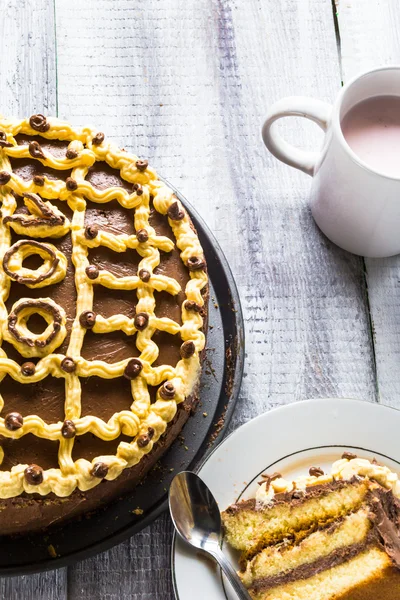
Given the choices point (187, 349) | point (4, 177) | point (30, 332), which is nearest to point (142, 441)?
point (187, 349)

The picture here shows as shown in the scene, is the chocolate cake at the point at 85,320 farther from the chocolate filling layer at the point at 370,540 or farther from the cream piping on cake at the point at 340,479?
the chocolate filling layer at the point at 370,540

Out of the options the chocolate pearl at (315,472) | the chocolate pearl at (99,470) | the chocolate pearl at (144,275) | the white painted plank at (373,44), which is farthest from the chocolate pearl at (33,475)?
the white painted plank at (373,44)

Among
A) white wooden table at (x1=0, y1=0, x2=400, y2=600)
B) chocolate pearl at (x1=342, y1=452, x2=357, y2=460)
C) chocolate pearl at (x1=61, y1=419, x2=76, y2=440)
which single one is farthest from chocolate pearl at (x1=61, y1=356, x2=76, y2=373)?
chocolate pearl at (x1=342, y1=452, x2=357, y2=460)

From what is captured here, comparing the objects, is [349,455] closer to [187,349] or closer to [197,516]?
[197,516]

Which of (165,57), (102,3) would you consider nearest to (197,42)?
(165,57)

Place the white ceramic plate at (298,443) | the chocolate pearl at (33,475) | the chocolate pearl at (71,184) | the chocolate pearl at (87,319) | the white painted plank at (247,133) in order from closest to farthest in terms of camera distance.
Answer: the chocolate pearl at (33,475)
the chocolate pearl at (87,319)
the chocolate pearl at (71,184)
the white ceramic plate at (298,443)
the white painted plank at (247,133)
